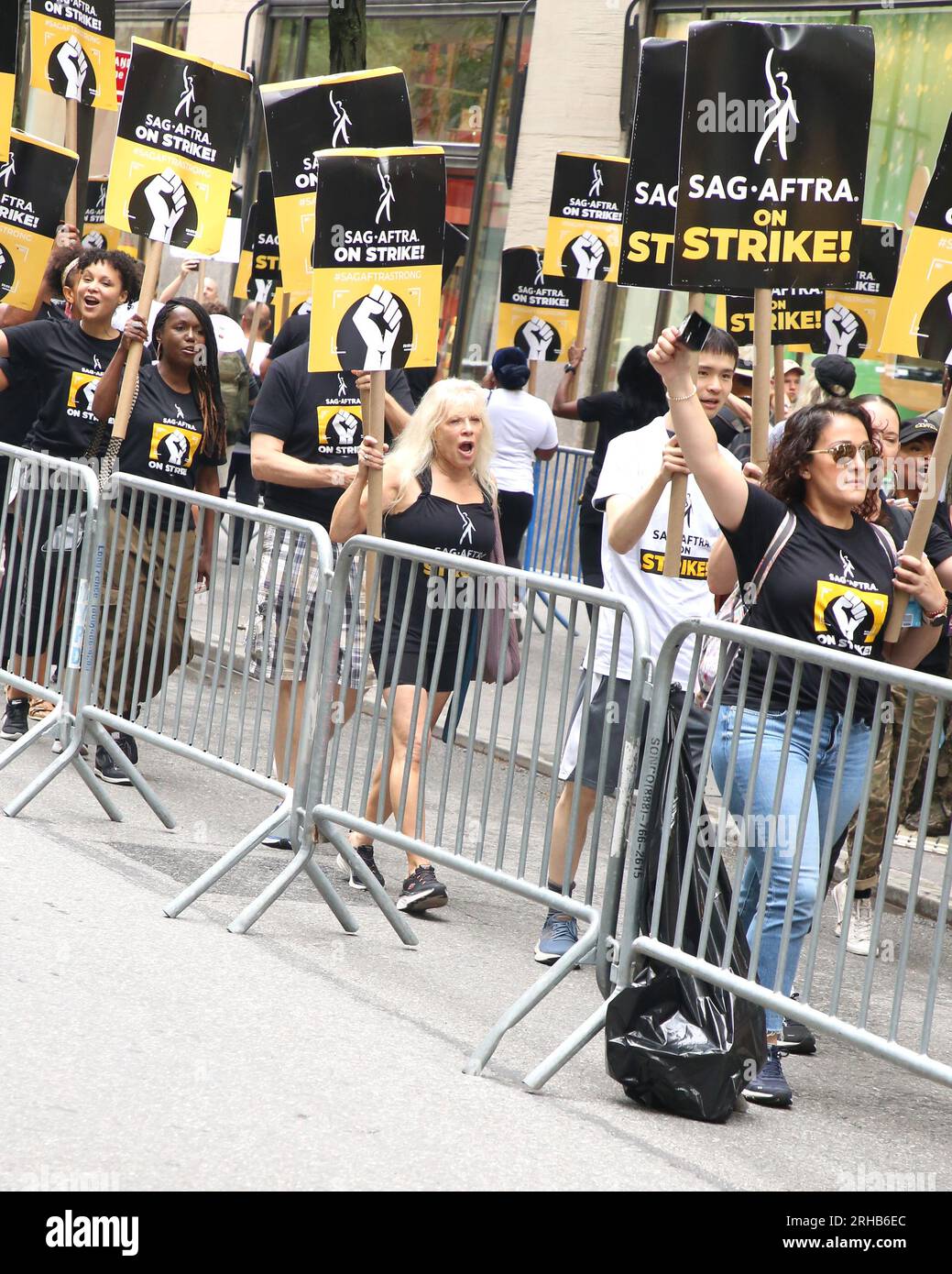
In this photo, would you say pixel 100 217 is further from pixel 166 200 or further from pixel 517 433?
pixel 166 200

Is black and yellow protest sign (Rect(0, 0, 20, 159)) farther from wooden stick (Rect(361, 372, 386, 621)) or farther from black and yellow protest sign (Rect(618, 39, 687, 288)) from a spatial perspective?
black and yellow protest sign (Rect(618, 39, 687, 288))

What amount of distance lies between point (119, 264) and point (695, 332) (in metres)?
4.33

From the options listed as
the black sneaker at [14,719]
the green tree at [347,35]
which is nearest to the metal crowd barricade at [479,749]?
the black sneaker at [14,719]

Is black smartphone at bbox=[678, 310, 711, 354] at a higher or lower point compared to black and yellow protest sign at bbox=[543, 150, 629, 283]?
Result: lower

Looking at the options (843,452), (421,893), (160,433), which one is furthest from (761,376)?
(160,433)

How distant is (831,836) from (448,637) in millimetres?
2314

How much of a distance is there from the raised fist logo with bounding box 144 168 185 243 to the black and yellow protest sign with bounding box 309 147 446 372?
6.64 feet

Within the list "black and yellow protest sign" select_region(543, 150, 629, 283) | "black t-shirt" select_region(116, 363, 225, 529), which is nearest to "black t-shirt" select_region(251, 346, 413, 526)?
"black t-shirt" select_region(116, 363, 225, 529)

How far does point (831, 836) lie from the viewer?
464 cm

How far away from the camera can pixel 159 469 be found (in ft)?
26.8

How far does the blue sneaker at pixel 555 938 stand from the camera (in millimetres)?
6078

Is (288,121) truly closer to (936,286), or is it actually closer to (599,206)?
(936,286)

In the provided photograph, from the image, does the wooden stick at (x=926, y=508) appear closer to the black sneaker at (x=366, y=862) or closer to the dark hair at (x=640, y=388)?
the black sneaker at (x=366, y=862)

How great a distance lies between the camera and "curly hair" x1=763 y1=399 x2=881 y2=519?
17.2ft
